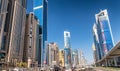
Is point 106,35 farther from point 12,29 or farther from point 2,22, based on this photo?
point 2,22

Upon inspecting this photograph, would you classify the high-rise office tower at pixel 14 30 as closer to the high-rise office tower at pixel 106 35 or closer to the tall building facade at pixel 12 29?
the tall building facade at pixel 12 29

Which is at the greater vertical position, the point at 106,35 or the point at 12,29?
the point at 12,29

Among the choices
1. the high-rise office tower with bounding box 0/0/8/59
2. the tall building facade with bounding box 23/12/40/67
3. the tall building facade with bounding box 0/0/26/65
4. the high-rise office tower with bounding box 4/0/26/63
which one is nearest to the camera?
the high-rise office tower with bounding box 0/0/8/59

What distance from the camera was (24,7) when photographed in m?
127

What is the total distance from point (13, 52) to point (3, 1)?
122ft

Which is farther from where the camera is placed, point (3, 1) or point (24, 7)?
point (24, 7)

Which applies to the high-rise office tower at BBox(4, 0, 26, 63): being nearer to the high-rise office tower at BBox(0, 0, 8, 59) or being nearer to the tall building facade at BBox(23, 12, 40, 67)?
the high-rise office tower at BBox(0, 0, 8, 59)

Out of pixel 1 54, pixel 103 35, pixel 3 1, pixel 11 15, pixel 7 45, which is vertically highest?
pixel 3 1

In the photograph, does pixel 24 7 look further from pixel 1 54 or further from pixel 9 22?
pixel 1 54

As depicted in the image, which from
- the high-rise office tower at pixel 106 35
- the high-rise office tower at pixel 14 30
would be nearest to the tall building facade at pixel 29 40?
the high-rise office tower at pixel 14 30

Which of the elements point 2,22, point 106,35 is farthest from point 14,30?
point 106,35

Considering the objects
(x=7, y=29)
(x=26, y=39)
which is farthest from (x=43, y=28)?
(x=7, y=29)

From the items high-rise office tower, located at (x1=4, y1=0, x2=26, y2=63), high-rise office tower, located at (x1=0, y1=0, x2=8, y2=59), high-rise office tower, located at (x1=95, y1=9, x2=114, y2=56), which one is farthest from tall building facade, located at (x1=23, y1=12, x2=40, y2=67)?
high-rise office tower, located at (x1=95, y1=9, x2=114, y2=56)

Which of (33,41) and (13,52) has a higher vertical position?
(33,41)
